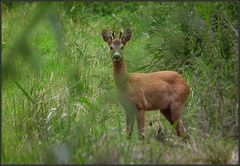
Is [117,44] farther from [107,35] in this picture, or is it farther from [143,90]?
[143,90]

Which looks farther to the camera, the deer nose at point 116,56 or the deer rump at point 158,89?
the deer rump at point 158,89

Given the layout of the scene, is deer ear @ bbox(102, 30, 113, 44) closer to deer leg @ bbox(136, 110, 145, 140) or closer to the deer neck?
the deer neck

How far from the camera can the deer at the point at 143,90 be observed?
8297mm

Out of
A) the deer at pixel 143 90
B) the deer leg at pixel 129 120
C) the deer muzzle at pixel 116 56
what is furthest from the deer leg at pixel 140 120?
the deer muzzle at pixel 116 56

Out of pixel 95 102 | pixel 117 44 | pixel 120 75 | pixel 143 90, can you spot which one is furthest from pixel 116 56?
pixel 95 102

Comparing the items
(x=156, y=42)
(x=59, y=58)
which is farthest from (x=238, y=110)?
(x=59, y=58)

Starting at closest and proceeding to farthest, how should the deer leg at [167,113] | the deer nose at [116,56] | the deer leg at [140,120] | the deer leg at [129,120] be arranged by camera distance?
the deer leg at [129,120] < the deer leg at [140,120] < the deer nose at [116,56] < the deer leg at [167,113]

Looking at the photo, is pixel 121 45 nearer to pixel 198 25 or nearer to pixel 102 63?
pixel 198 25

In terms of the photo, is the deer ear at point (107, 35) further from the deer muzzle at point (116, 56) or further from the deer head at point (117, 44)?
the deer muzzle at point (116, 56)

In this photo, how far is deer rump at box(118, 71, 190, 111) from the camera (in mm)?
8469

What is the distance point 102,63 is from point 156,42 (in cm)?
100

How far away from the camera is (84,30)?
1388 centimetres

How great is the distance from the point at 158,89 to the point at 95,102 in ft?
3.31

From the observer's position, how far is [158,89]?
8602 millimetres
